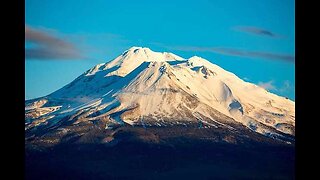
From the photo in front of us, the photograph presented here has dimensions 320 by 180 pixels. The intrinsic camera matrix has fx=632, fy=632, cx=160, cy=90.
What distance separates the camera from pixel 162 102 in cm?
15512

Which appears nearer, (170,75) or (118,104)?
(118,104)

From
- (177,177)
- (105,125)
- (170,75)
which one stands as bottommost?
(177,177)

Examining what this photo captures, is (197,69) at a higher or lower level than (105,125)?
higher

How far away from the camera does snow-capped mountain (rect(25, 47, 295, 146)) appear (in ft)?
471

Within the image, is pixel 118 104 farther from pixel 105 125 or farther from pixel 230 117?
pixel 230 117

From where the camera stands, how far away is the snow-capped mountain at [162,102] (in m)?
144

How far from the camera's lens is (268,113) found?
161250 mm
